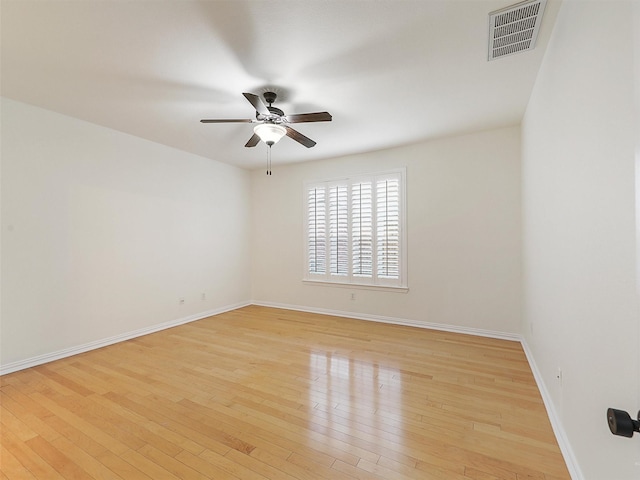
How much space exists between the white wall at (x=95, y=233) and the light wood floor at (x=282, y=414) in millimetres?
525

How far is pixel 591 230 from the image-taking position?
1.39 meters

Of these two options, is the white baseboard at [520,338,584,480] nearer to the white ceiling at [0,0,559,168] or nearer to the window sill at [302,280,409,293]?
the window sill at [302,280,409,293]

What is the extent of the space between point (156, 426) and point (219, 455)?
63cm

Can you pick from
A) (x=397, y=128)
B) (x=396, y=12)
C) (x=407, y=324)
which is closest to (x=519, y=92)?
(x=397, y=128)

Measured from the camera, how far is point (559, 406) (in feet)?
6.46

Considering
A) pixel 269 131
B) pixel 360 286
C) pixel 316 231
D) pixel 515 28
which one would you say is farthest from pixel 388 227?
pixel 515 28

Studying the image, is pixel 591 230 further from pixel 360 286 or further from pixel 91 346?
pixel 91 346

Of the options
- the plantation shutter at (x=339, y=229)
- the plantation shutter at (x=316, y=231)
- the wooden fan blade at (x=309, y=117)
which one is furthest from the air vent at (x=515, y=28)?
the plantation shutter at (x=316, y=231)

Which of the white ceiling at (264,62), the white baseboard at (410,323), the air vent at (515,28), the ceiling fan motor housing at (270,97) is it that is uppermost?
the white ceiling at (264,62)

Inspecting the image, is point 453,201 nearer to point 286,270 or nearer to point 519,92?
point 519,92

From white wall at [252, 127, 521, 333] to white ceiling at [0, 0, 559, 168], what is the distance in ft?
1.79

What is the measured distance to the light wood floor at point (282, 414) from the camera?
1.75 metres

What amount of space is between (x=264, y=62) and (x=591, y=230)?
2431 mm

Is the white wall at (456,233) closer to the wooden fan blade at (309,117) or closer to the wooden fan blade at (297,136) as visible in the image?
the wooden fan blade at (297,136)
